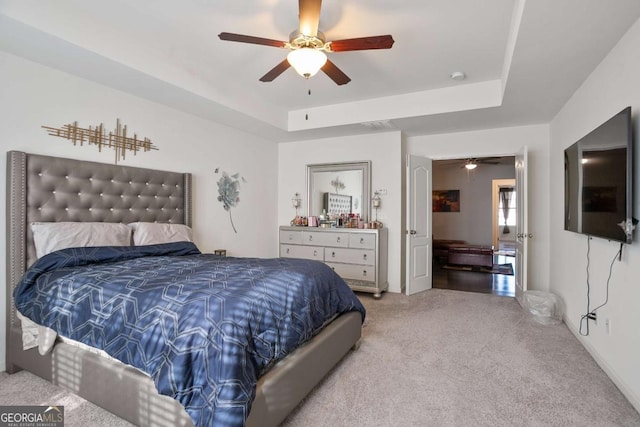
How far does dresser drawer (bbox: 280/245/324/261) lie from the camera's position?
4.93m

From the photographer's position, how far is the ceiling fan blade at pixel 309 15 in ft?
6.55

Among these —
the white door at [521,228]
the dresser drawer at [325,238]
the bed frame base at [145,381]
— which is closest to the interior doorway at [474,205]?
the white door at [521,228]

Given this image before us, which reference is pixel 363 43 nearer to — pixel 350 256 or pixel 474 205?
pixel 350 256

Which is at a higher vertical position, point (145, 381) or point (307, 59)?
point (307, 59)

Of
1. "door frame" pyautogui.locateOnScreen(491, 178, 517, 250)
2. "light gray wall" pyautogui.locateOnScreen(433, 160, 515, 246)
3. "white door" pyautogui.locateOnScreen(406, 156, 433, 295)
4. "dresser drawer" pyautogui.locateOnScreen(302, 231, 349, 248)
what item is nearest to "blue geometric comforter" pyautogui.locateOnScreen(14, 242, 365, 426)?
"dresser drawer" pyautogui.locateOnScreen(302, 231, 349, 248)

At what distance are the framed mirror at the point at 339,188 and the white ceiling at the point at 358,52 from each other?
1.04 metres

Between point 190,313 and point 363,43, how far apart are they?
1.98 meters

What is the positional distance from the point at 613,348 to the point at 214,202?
416 cm

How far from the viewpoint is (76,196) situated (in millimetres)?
2811

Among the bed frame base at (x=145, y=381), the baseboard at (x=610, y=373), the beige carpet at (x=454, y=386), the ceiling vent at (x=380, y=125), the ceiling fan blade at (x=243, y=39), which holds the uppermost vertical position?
the ceiling vent at (x=380, y=125)

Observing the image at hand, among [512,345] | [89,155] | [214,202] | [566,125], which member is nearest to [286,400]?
[512,345]

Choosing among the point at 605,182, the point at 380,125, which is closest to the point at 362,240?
the point at 380,125

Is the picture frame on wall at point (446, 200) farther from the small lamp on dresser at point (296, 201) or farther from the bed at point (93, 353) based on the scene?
the bed at point (93, 353)

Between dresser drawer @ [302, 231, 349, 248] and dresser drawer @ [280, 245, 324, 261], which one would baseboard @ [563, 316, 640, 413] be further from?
dresser drawer @ [280, 245, 324, 261]
